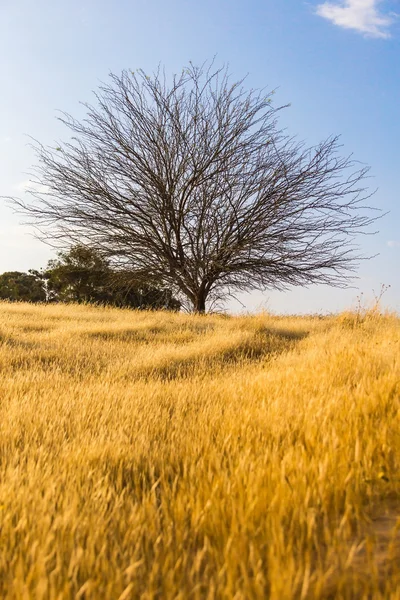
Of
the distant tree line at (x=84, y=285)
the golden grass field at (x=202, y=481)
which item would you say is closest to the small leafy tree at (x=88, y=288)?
the distant tree line at (x=84, y=285)

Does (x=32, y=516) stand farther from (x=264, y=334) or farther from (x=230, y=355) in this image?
(x=264, y=334)

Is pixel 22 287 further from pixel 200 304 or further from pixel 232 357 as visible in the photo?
pixel 232 357

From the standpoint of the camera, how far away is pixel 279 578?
4.10 ft

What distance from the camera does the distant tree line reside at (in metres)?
13.5

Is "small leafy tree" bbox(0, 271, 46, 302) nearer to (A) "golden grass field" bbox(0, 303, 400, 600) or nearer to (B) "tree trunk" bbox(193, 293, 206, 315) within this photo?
(B) "tree trunk" bbox(193, 293, 206, 315)

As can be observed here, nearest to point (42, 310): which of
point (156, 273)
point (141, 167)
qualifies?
point (156, 273)

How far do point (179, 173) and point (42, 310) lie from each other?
4398 mm

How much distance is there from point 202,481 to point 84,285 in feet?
52.5

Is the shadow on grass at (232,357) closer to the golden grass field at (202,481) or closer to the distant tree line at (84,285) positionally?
the golden grass field at (202,481)

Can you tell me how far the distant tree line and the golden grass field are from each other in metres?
7.78

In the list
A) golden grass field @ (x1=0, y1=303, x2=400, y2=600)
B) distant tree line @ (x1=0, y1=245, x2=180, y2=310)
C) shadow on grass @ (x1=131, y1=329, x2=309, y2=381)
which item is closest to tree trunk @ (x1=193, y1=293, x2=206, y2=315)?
distant tree line @ (x1=0, y1=245, x2=180, y2=310)

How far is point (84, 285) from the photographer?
57.4 ft

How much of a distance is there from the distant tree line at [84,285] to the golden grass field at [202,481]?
7.78 metres

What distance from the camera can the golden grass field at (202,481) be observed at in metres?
1.42
